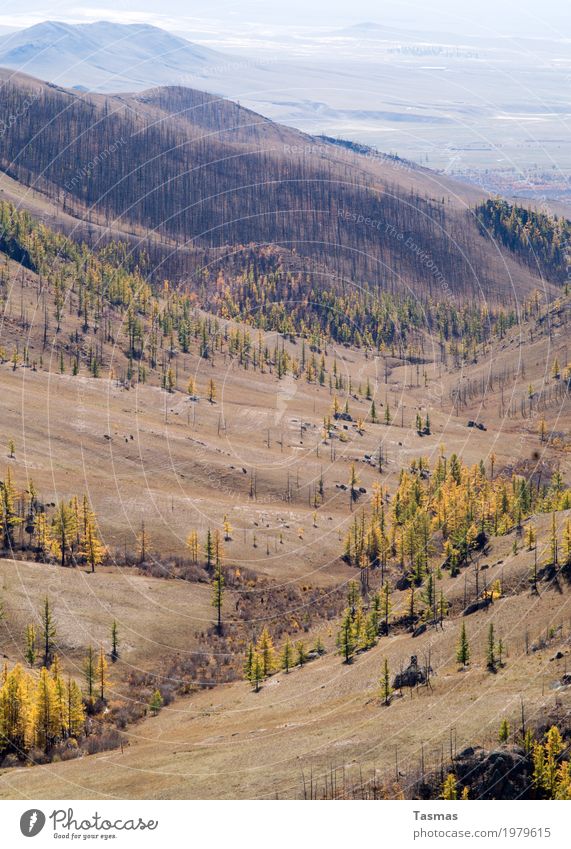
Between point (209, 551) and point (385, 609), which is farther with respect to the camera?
point (209, 551)

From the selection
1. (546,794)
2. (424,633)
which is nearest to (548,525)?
(424,633)

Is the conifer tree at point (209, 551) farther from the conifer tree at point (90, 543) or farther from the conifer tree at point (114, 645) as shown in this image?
the conifer tree at point (114, 645)

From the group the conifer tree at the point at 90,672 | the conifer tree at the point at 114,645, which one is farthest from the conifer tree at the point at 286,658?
the conifer tree at the point at 90,672

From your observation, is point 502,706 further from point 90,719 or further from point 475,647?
point 90,719

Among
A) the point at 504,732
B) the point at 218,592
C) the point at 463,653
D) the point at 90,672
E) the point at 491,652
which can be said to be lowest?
the point at 218,592

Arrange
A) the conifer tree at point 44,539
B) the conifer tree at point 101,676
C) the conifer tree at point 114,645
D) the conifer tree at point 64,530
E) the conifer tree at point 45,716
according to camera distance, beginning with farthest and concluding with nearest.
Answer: the conifer tree at point 64,530, the conifer tree at point 44,539, the conifer tree at point 114,645, the conifer tree at point 101,676, the conifer tree at point 45,716

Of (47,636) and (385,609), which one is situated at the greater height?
(385,609)

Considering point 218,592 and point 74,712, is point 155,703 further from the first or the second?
point 218,592

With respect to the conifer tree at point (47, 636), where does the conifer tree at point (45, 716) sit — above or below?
above

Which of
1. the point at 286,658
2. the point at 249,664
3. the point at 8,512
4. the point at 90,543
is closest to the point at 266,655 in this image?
the point at 286,658

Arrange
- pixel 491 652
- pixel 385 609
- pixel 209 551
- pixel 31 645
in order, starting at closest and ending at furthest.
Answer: pixel 491 652 → pixel 31 645 → pixel 385 609 → pixel 209 551

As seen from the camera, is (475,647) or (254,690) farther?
(254,690)
